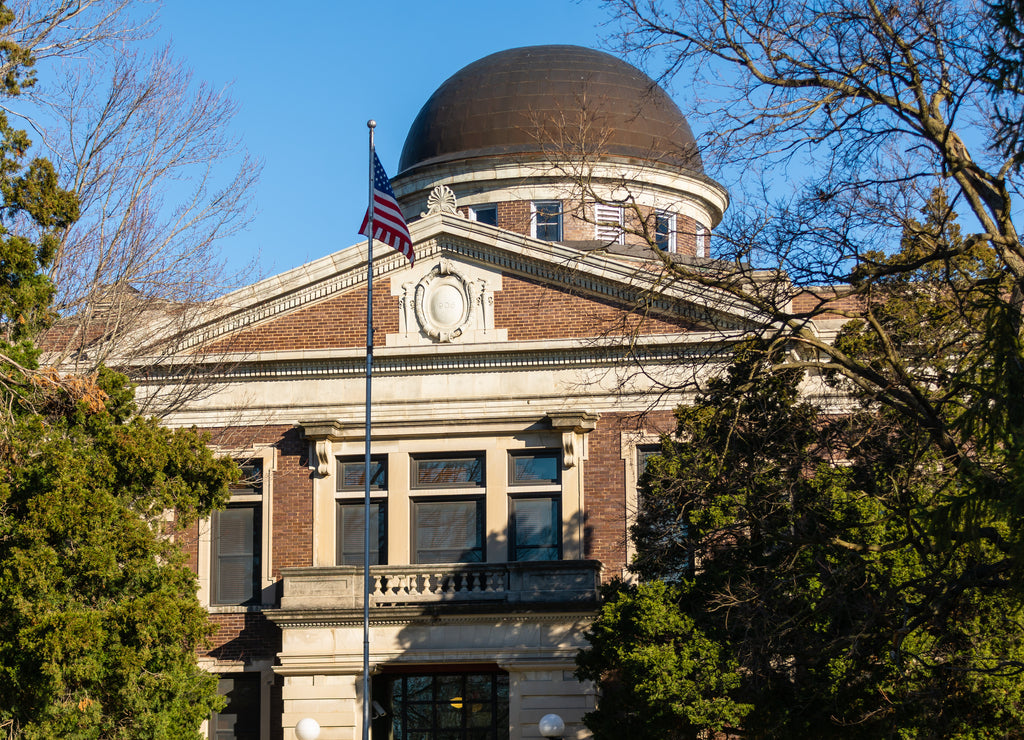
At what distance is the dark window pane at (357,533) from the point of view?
25109mm

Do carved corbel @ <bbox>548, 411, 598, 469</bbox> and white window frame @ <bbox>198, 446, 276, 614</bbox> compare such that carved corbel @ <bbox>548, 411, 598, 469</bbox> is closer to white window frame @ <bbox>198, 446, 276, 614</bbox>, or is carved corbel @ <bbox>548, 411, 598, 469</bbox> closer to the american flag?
the american flag

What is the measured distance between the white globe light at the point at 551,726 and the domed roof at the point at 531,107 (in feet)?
47.8

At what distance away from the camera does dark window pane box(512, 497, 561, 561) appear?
24688 millimetres

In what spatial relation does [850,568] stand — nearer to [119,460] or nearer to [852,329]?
[852,329]

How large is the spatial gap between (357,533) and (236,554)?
2245 mm

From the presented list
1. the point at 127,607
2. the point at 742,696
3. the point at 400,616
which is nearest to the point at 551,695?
the point at 400,616

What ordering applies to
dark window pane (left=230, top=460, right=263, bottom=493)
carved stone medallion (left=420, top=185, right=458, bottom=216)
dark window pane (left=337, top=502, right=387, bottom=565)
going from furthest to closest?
carved stone medallion (left=420, top=185, right=458, bottom=216)
dark window pane (left=230, top=460, right=263, bottom=493)
dark window pane (left=337, top=502, right=387, bottom=565)

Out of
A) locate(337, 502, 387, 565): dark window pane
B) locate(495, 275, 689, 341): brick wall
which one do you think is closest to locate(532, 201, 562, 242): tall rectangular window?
locate(495, 275, 689, 341): brick wall

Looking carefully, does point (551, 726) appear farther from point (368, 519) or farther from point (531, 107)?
point (531, 107)

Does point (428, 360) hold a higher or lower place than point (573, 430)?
higher

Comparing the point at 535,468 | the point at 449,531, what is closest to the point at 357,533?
the point at 449,531

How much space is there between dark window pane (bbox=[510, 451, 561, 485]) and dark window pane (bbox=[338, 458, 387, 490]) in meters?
2.32

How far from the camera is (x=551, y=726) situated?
20703 millimetres

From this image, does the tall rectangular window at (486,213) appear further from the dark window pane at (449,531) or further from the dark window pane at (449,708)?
the dark window pane at (449,708)
